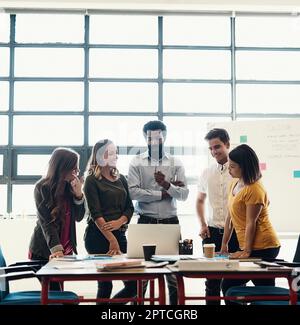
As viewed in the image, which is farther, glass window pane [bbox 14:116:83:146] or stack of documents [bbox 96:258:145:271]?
glass window pane [bbox 14:116:83:146]

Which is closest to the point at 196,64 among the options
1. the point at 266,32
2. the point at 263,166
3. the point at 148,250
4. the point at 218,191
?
the point at 266,32

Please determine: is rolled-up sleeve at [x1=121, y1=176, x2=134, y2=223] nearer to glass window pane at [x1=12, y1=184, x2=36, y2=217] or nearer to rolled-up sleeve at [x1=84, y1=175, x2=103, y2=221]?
rolled-up sleeve at [x1=84, y1=175, x2=103, y2=221]

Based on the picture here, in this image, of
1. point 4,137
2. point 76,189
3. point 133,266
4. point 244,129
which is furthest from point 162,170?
point 4,137

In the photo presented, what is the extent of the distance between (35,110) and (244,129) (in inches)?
87.3

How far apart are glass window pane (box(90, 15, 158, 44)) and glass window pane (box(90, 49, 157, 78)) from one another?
0.11 m

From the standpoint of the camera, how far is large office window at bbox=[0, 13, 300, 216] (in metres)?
4.97

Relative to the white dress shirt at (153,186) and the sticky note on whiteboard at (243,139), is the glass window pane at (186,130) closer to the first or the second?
the sticky note on whiteboard at (243,139)

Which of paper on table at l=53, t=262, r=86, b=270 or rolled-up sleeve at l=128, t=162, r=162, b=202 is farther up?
rolled-up sleeve at l=128, t=162, r=162, b=202

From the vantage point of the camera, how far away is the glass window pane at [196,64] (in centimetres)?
511

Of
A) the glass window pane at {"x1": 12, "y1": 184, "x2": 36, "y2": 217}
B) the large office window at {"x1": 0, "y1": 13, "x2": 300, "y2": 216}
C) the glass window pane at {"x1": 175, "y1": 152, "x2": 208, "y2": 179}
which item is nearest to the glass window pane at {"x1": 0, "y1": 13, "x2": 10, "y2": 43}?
the large office window at {"x1": 0, "y1": 13, "x2": 300, "y2": 216}

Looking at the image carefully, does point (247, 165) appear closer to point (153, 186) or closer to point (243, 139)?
point (153, 186)

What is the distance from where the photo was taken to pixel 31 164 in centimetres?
493

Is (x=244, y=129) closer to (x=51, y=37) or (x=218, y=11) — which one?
(x=218, y=11)

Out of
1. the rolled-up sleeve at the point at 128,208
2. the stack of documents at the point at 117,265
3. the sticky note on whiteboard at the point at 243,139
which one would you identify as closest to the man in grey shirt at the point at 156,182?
the rolled-up sleeve at the point at 128,208
